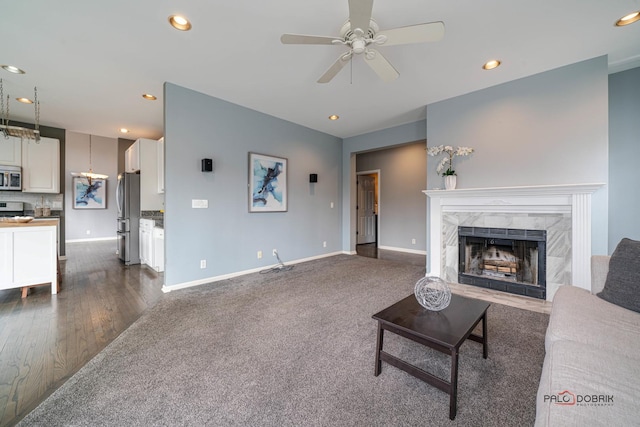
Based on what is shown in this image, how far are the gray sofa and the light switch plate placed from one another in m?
3.71

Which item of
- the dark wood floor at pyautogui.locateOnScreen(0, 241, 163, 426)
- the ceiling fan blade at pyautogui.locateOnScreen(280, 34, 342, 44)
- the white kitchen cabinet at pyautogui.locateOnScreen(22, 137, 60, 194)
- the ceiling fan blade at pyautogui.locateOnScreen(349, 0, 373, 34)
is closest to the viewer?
the ceiling fan blade at pyautogui.locateOnScreen(349, 0, 373, 34)

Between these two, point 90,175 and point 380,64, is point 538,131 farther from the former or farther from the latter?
point 90,175

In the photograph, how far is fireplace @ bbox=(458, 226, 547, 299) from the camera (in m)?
2.94

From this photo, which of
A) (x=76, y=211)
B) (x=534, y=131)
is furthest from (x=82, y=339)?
(x=76, y=211)

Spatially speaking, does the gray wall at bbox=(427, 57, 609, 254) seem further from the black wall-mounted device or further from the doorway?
the black wall-mounted device

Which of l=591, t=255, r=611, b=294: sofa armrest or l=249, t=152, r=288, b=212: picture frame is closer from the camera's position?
l=591, t=255, r=611, b=294: sofa armrest

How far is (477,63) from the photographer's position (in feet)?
9.02

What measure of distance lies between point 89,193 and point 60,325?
6.24 meters


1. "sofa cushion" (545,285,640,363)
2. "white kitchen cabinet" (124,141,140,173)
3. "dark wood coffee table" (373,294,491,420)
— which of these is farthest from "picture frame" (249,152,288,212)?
"sofa cushion" (545,285,640,363)

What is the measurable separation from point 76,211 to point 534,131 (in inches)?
403

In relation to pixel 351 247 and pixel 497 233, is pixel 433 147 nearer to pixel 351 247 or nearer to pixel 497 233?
pixel 497 233

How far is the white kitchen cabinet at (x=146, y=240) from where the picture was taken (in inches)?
167

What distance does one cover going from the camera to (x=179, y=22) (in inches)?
84.0

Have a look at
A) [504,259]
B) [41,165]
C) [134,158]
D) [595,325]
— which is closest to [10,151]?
[41,165]
